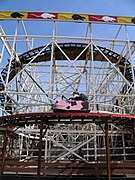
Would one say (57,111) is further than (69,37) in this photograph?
No

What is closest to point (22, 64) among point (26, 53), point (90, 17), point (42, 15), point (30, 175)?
point (26, 53)

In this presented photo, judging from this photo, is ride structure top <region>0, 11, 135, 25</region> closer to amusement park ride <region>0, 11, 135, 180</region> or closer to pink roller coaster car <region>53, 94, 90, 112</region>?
amusement park ride <region>0, 11, 135, 180</region>

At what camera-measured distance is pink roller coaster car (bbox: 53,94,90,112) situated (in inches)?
332

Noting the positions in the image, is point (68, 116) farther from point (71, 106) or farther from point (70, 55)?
point (70, 55)

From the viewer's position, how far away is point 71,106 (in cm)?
855

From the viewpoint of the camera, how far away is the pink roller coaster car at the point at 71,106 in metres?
8.44

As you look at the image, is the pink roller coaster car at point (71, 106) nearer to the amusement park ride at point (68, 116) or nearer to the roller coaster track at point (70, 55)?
the amusement park ride at point (68, 116)

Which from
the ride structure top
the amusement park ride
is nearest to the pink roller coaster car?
the amusement park ride

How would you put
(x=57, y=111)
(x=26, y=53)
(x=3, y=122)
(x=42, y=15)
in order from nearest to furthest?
(x=57, y=111) < (x=3, y=122) < (x=42, y=15) < (x=26, y=53)

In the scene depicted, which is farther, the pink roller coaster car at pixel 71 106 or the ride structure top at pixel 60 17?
the ride structure top at pixel 60 17

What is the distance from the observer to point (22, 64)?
56.2ft

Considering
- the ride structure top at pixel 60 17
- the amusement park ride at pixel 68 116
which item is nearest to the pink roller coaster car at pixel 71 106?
the amusement park ride at pixel 68 116

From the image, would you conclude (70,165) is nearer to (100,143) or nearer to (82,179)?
(82,179)

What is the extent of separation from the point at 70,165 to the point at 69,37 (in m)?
8.71
